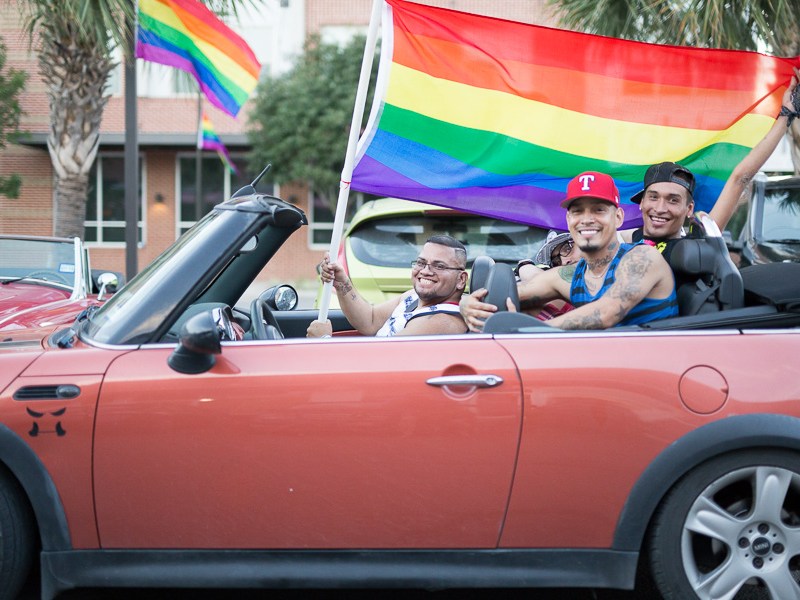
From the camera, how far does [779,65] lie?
15.0 ft

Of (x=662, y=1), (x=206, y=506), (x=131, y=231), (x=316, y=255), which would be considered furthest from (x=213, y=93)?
(x=316, y=255)

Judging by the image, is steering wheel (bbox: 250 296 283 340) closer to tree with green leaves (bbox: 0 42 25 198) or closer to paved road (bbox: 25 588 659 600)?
paved road (bbox: 25 588 659 600)

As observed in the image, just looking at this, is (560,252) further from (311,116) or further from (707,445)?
(311,116)

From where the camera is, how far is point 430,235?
21.6 ft

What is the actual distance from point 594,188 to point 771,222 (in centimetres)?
557

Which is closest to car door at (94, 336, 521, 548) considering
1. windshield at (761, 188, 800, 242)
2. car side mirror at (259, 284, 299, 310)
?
car side mirror at (259, 284, 299, 310)

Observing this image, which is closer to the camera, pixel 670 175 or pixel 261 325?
pixel 261 325

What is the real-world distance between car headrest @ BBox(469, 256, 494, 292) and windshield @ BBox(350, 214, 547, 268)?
9.07ft

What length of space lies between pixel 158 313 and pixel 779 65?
136 inches

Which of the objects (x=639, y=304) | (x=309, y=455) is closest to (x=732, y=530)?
(x=639, y=304)

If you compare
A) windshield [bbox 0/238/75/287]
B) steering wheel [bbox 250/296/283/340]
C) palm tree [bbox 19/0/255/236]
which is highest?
palm tree [bbox 19/0/255/236]

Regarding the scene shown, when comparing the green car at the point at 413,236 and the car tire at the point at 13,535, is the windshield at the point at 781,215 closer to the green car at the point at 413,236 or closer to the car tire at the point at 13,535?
the green car at the point at 413,236

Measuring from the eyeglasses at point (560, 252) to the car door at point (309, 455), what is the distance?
189cm

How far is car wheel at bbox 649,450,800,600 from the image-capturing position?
2969 mm
